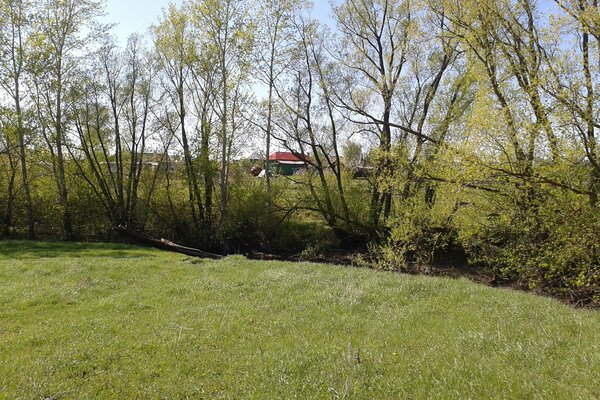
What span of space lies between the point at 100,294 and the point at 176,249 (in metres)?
11.0

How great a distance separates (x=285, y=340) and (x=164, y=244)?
16.3 m

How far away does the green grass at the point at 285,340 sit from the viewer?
4.80 m

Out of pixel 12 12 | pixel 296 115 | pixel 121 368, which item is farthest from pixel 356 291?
pixel 12 12

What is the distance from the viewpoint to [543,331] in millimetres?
6516

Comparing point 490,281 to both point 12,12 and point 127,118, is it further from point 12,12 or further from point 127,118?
point 12,12

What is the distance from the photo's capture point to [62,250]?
1723cm

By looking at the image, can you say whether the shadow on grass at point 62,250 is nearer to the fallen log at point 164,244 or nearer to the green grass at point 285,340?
the fallen log at point 164,244

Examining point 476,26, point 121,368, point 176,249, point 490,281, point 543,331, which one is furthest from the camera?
point 176,249

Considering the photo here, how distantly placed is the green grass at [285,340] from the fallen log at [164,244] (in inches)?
324

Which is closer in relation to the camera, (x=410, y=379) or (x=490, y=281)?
(x=410, y=379)

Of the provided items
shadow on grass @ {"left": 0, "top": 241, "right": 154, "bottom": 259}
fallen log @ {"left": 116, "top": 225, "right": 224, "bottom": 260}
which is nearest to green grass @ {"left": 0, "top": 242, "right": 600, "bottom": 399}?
shadow on grass @ {"left": 0, "top": 241, "right": 154, "bottom": 259}

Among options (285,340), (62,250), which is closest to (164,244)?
(62,250)

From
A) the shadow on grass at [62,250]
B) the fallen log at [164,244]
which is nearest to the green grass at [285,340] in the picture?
the shadow on grass at [62,250]

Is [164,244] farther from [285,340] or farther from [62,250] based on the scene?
[285,340]
